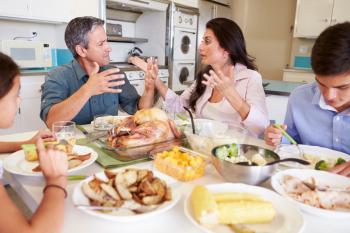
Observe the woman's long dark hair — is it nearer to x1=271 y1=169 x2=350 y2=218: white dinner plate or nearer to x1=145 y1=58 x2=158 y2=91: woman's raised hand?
x1=145 y1=58 x2=158 y2=91: woman's raised hand

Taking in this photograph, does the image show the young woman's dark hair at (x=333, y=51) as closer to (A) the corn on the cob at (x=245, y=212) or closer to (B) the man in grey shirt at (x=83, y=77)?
(A) the corn on the cob at (x=245, y=212)

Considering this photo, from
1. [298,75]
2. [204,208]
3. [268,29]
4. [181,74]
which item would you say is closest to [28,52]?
[181,74]

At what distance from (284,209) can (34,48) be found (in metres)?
2.82

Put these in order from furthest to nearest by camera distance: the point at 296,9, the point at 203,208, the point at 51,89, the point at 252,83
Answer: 1. the point at 296,9
2. the point at 252,83
3. the point at 51,89
4. the point at 203,208

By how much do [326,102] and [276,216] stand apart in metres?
0.78

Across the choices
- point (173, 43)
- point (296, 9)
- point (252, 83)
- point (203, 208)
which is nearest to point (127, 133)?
point (203, 208)

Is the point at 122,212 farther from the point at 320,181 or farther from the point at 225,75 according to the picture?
the point at 225,75

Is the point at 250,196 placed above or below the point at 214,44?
below

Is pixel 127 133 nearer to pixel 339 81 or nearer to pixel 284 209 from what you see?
pixel 284 209

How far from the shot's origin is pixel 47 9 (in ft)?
9.48

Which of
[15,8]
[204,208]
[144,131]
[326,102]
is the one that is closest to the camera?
[204,208]

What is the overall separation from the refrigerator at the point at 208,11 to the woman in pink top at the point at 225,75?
306 cm

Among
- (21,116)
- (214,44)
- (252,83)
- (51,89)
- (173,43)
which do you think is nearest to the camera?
(51,89)

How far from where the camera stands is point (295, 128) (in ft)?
4.73
